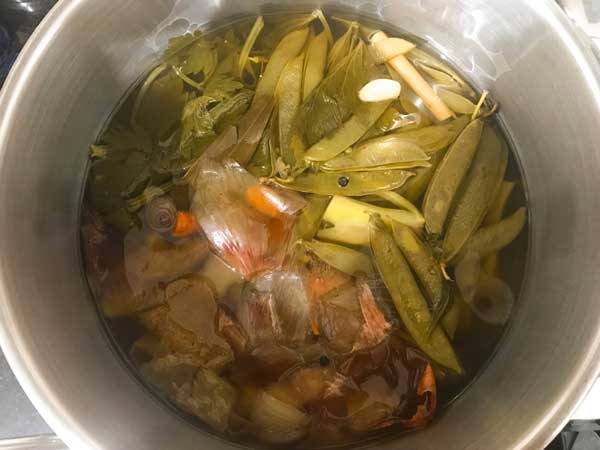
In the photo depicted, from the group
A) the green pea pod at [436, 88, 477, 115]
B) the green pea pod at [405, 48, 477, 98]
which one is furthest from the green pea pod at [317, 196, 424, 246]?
the green pea pod at [405, 48, 477, 98]

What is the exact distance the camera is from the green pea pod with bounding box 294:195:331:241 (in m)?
1.15

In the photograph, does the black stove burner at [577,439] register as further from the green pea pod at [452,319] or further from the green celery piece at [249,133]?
the green celery piece at [249,133]

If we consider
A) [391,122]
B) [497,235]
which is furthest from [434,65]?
[497,235]

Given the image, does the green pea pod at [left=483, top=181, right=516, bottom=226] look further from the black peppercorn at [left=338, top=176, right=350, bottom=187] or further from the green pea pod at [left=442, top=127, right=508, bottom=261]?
the black peppercorn at [left=338, top=176, right=350, bottom=187]

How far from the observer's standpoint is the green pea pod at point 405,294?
112 centimetres

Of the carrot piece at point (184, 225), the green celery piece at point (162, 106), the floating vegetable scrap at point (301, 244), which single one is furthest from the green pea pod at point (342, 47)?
the carrot piece at point (184, 225)

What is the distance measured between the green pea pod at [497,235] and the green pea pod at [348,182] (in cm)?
23

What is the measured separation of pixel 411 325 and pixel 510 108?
63 cm

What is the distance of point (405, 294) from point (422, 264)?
82 millimetres

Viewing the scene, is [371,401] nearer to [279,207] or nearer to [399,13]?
[279,207]

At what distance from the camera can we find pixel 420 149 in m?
1.16

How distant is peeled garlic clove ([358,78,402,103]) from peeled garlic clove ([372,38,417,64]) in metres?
0.10

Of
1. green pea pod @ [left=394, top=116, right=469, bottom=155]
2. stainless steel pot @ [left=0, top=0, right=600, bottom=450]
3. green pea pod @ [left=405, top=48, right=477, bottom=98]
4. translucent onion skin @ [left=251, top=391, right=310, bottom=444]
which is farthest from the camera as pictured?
green pea pod @ [left=405, top=48, right=477, bottom=98]

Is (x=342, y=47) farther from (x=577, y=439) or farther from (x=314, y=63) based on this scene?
(x=577, y=439)
